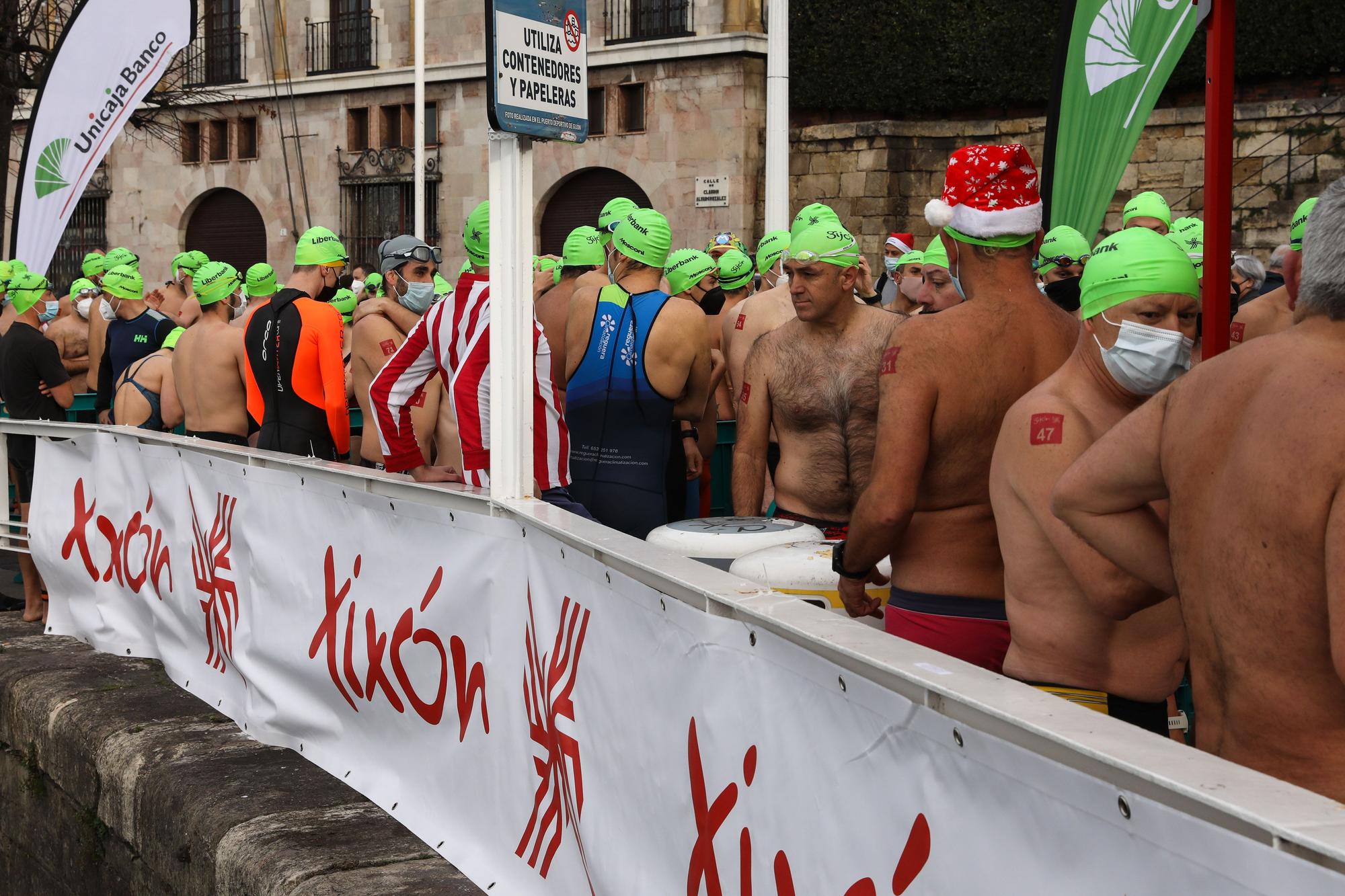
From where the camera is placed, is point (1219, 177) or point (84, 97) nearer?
point (1219, 177)

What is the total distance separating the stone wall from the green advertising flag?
1106cm

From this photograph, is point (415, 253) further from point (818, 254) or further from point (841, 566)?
point (841, 566)

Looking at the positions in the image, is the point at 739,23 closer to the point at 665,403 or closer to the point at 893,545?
the point at 665,403

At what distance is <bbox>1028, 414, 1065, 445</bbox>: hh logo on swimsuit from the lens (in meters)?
3.07

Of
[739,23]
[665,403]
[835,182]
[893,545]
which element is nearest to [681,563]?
[893,545]

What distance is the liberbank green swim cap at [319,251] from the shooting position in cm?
780

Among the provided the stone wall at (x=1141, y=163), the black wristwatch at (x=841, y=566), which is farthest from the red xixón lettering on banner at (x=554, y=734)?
the stone wall at (x=1141, y=163)

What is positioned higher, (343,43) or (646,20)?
Answer: (343,43)

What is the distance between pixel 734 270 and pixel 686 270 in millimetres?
1622

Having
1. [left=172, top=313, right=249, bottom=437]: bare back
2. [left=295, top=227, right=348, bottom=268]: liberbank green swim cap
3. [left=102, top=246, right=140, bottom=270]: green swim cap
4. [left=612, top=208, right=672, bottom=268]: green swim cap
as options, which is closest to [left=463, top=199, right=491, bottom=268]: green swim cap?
[left=612, top=208, right=672, bottom=268]: green swim cap

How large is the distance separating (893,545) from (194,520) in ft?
11.3

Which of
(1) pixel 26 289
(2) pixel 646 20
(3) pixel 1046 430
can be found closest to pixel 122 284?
(1) pixel 26 289

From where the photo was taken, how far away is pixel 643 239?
250 inches

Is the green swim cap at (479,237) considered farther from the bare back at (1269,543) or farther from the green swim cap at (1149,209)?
the green swim cap at (1149,209)
